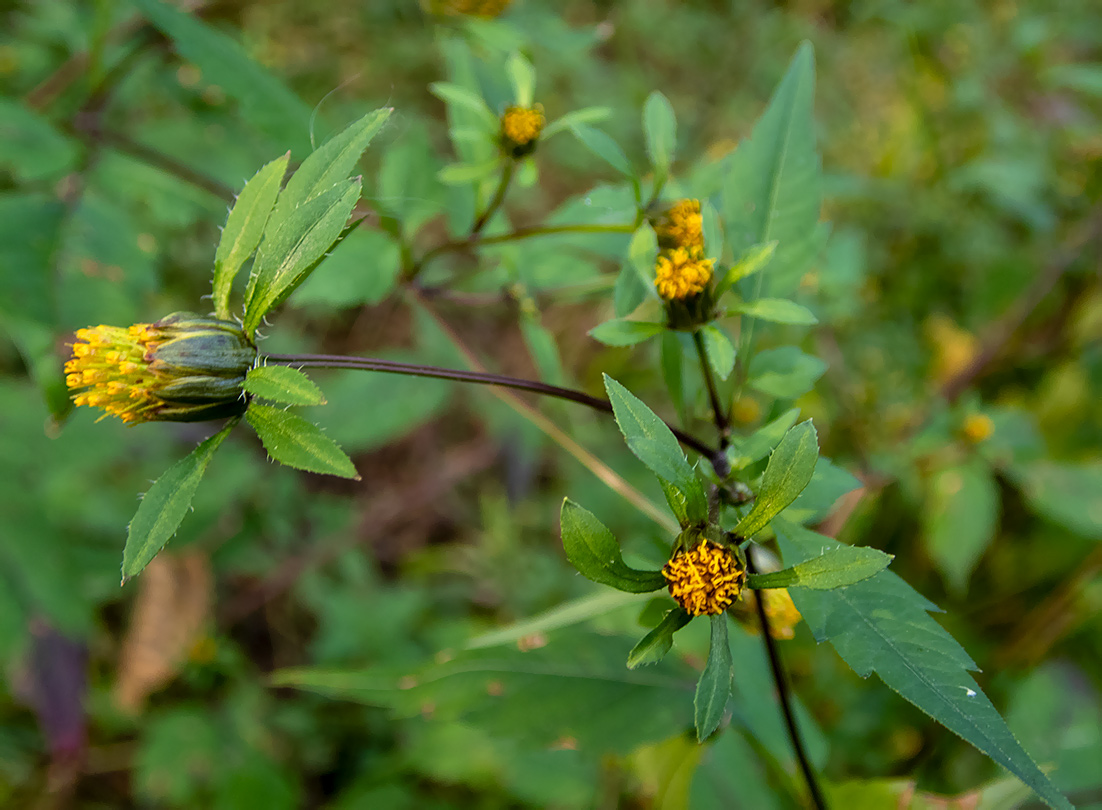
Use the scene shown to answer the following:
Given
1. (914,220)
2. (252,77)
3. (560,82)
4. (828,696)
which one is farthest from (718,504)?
(560,82)

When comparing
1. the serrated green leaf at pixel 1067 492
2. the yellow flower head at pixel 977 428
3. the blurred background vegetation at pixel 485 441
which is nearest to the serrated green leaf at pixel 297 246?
the blurred background vegetation at pixel 485 441

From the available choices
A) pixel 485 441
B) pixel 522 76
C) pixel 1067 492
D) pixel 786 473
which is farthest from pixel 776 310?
pixel 485 441

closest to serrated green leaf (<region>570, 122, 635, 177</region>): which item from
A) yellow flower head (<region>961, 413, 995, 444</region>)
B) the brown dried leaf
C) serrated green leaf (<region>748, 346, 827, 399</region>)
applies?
serrated green leaf (<region>748, 346, 827, 399</region>)

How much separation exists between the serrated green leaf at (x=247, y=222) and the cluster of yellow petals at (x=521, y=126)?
0.38 m

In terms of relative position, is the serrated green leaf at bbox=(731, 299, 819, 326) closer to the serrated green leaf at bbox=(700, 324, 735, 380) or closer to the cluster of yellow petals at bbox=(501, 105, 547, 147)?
the serrated green leaf at bbox=(700, 324, 735, 380)

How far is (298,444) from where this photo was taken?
628 millimetres

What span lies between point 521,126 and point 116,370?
1.97 feet

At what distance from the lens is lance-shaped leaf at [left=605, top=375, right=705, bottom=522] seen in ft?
2.00

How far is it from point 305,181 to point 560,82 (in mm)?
2711

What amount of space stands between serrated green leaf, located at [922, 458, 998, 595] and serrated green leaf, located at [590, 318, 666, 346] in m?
1.32

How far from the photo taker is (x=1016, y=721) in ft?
5.52

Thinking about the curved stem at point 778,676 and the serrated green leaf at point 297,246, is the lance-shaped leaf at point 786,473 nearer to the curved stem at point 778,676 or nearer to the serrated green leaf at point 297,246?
the curved stem at point 778,676

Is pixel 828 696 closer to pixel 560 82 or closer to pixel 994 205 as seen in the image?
pixel 994 205

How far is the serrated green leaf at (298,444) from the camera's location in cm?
61
